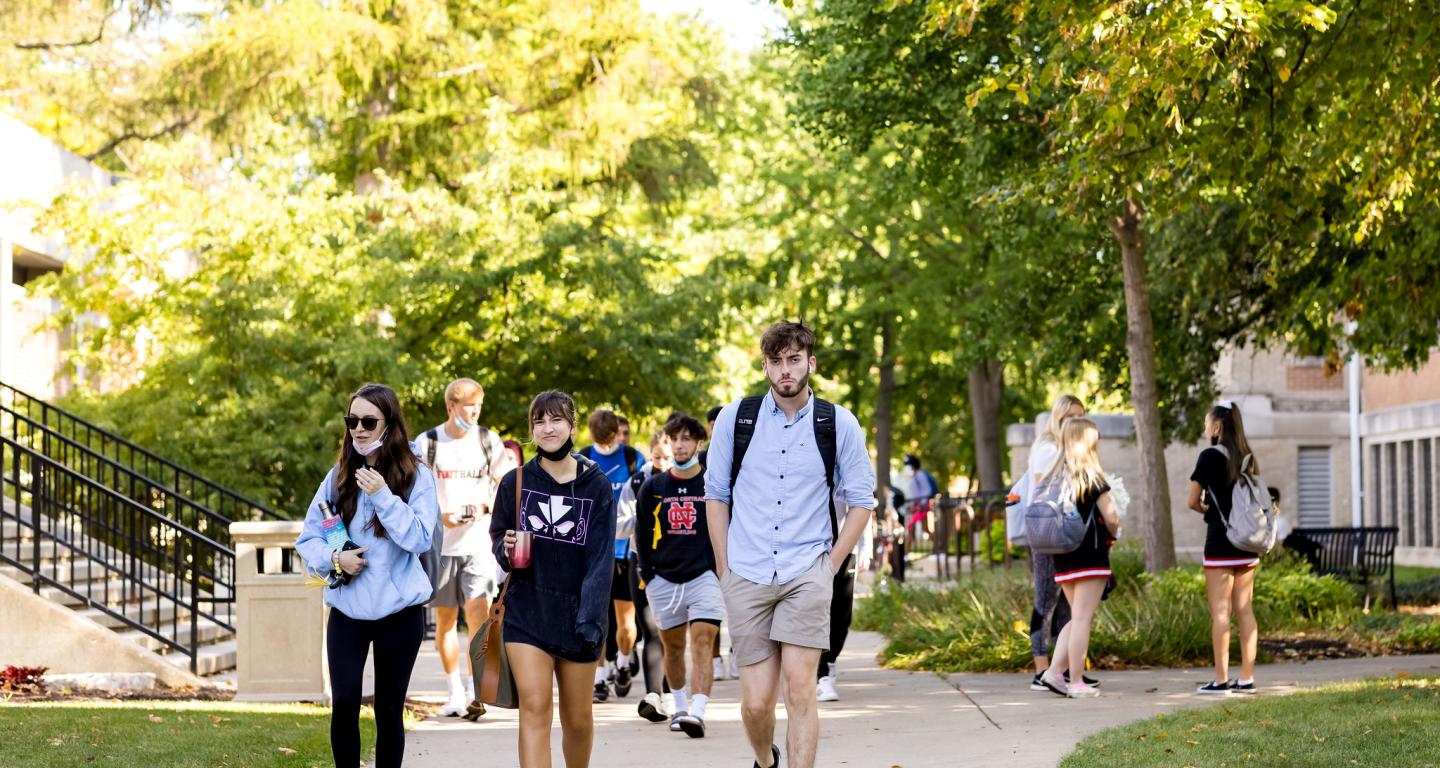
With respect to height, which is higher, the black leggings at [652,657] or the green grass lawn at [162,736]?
the black leggings at [652,657]

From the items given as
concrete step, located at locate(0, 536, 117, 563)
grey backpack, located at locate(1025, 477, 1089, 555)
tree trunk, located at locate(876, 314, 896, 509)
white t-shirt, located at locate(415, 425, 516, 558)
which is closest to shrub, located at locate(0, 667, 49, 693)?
concrete step, located at locate(0, 536, 117, 563)

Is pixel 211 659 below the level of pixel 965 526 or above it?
below

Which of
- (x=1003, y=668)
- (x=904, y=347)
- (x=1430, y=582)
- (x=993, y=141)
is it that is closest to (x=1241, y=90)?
(x=1003, y=668)

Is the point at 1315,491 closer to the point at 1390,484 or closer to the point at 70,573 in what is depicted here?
the point at 1390,484

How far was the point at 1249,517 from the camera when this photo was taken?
10875 millimetres

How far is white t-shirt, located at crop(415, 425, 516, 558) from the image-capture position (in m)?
10.1

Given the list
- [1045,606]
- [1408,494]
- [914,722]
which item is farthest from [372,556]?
[1408,494]

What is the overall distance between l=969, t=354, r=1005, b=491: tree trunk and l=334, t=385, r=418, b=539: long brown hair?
28980 millimetres

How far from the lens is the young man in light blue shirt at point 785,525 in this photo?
670 centimetres

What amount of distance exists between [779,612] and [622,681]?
5.53 meters

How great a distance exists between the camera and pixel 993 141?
1723cm

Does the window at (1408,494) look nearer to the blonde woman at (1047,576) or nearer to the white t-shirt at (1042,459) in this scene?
the blonde woman at (1047,576)

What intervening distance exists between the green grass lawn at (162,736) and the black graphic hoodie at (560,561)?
2187mm

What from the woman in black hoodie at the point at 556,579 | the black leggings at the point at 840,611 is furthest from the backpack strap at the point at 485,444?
the woman in black hoodie at the point at 556,579
